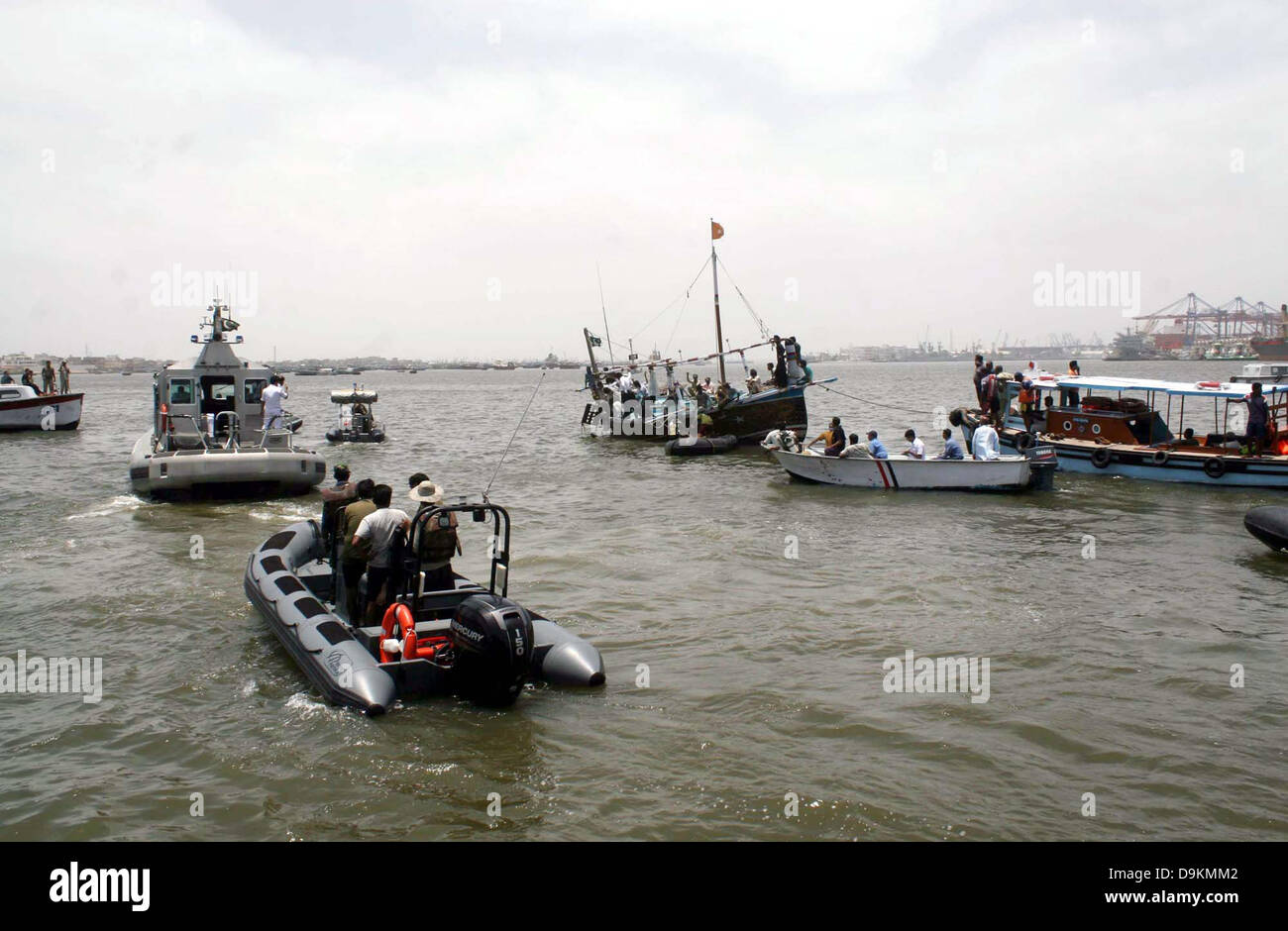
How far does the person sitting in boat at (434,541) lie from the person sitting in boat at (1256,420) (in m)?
19.8

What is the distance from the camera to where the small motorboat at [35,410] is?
Answer: 38.5 metres

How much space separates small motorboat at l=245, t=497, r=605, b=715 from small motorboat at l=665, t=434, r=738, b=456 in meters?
22.0

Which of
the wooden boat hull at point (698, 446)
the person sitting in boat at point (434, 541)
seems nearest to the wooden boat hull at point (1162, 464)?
the wooden boat hull at point (698, 446)

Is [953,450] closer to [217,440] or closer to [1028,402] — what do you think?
[1028,402]

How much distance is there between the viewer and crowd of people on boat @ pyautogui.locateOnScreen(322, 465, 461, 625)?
900 centimetres

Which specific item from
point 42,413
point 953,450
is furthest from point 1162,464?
point 42,413

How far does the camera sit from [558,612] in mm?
11922

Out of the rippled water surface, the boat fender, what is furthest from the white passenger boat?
the boat fender

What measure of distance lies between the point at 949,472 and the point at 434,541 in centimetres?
1533

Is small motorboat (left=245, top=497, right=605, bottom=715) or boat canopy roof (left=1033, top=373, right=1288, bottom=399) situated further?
boat canopy roof (left=1033, top=373, right=1288, bottom=399)

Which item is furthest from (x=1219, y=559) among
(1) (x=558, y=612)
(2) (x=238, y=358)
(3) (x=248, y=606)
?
(2) (x=238, y=358)

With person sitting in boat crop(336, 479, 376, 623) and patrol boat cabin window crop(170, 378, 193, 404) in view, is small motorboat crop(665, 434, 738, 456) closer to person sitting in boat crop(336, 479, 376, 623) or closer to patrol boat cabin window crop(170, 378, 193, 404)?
patrol boat cabin window crop(170, 378, 193, 404)

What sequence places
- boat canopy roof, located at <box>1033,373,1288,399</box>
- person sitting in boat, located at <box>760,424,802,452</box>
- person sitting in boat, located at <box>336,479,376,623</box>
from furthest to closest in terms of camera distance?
person sitting in boat, located at <box>760,424,802,452</box>
boat canopy roof, located at <box>1033,373,1288,399</box>
person sitting in boat, located at <box>336,479,376,623</box>
